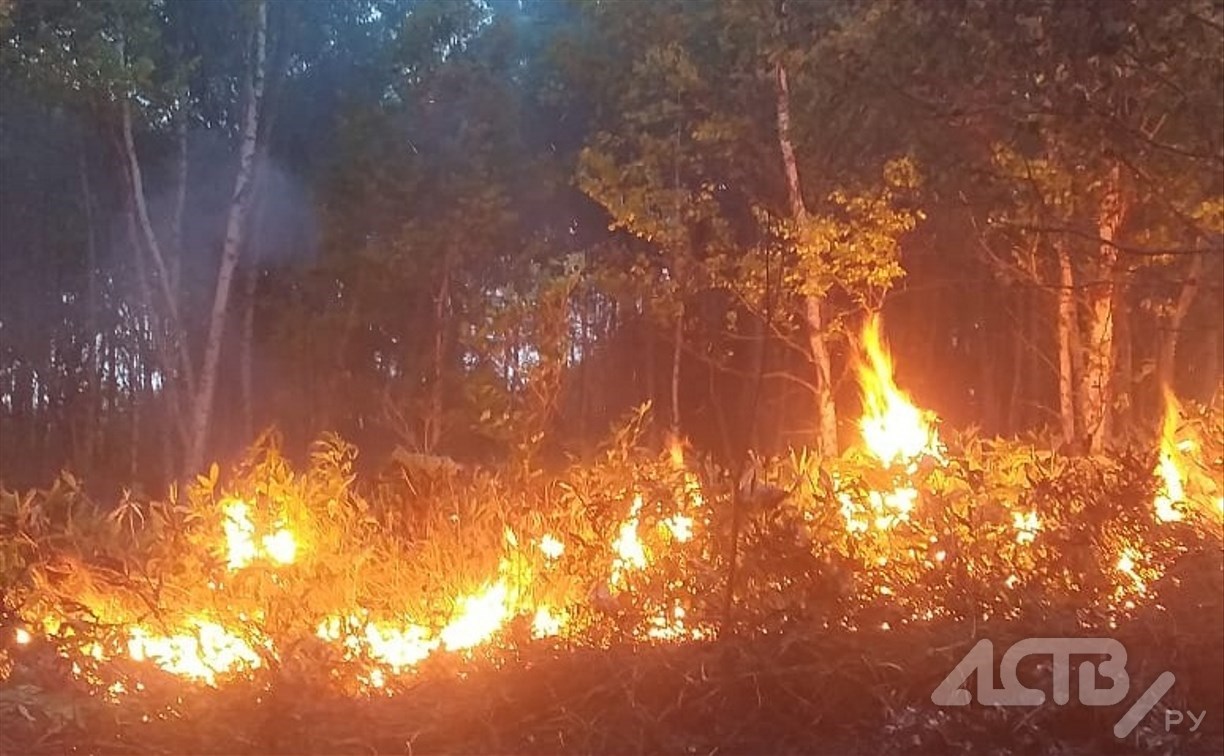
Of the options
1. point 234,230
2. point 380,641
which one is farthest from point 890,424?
point 234,230

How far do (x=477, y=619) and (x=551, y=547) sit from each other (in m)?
0.42

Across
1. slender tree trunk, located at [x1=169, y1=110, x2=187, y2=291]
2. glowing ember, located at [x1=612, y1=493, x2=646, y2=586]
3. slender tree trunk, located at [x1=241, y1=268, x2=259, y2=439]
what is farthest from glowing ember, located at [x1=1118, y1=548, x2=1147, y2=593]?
slender tree trunk, located at [x1=241, y1=268, x2=259, y2=439]

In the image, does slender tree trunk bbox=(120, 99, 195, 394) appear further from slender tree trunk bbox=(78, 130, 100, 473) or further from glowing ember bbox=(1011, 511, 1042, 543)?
glowing ember bbox=(1011, 511, 1042, 543)

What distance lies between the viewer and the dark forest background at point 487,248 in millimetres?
8484

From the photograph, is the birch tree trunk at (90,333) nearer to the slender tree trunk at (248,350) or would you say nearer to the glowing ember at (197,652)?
the slender tree trunk at (248,350)

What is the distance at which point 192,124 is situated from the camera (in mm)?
10984

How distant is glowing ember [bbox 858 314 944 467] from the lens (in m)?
5.38

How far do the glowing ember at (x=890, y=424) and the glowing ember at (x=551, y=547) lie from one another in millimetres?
1349

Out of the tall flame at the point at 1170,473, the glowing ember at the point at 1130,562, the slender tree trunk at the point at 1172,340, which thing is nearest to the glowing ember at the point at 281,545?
the glowing ember at the point at 1130,562

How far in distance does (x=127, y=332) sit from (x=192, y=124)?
2601mm

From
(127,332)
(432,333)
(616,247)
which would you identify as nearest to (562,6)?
(616,247)

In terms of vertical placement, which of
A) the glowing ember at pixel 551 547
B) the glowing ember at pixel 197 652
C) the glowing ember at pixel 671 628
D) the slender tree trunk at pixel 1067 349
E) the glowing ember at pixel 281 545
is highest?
the slender tree trunk at pixel 1067 349

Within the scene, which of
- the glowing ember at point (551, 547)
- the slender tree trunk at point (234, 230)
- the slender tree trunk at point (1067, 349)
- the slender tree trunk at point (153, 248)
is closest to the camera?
the glowing ember at point (551, 547)

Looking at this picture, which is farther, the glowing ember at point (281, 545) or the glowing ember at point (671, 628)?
the glowing ember at point (281, 545)
